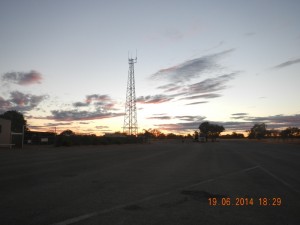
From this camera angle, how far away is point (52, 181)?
1143 cm

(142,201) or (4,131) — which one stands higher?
(4,131)

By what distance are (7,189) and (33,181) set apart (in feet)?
5.81

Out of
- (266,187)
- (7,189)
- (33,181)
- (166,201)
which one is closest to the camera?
(166,201)

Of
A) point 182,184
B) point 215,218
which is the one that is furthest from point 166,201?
point 182,184

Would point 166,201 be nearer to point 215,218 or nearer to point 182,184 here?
point 215,218
